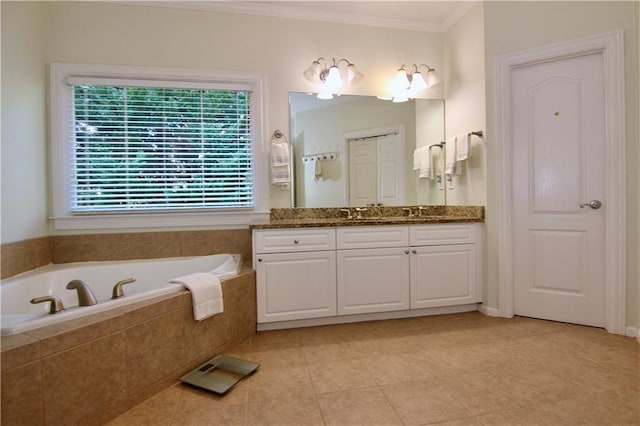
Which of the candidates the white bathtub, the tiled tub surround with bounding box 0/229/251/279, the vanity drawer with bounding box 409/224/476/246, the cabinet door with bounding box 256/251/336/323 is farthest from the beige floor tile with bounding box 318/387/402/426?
the tiled tub surround with bounding box 0/229/251/279

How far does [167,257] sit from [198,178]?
0.67 metres

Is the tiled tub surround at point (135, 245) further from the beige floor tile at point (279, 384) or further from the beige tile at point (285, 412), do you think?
the beige tile at point (285, 412)

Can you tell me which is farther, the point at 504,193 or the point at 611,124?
the point at 504,193

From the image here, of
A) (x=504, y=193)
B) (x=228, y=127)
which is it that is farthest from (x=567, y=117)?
(x=228, y=127)

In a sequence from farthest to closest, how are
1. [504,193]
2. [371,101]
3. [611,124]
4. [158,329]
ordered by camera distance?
[371,101]
[504,193]
[611,124]
[158,329]

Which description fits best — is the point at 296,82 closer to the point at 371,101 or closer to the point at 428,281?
the point at 371,101

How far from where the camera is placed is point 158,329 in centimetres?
159

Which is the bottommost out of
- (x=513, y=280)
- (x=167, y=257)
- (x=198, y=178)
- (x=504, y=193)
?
(x=513, y=280)

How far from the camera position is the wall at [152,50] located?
2045 mm

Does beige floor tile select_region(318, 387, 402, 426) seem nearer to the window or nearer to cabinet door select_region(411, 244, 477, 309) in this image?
cabinet door select_region(411, 244, 477, 309)

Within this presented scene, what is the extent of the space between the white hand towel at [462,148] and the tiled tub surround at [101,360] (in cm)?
222

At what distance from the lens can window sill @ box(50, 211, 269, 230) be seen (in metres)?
2.44

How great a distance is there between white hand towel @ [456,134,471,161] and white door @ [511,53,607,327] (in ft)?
1.09

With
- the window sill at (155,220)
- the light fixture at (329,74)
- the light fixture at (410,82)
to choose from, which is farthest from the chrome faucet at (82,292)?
the light fixture at (410,82)
